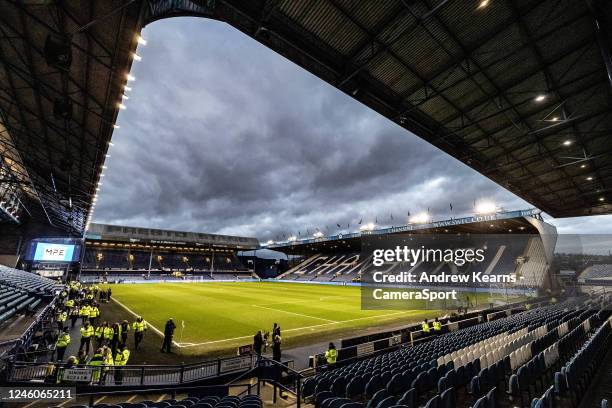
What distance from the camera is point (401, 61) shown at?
9.64m

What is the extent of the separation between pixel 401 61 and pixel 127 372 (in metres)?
15.0

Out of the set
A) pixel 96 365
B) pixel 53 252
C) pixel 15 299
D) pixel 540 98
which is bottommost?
pixel 96 365

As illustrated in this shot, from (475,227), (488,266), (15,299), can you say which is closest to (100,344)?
(15,299)

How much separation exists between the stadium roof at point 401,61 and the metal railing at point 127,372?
8.97 meters

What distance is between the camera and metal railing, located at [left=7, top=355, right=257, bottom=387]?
8195 millimetres

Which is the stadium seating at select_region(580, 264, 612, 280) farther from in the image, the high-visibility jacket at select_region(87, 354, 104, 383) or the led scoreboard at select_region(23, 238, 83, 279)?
the led scoreboard at select_region(23, 238, 83, 279)

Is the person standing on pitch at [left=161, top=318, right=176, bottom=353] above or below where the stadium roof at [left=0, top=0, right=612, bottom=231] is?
below

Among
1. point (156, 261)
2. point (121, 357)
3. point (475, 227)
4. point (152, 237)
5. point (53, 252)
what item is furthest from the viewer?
point (156, 261)

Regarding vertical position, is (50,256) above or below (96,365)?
above

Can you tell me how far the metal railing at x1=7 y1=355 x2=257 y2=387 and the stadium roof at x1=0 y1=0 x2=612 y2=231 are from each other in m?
8.97

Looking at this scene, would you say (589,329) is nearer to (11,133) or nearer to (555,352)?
(555,352)

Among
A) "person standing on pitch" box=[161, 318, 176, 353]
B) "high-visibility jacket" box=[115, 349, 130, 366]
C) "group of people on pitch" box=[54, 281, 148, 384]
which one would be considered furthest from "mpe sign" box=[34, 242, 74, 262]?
"high-visibility jacket" box=[115, 349, 130, 366]

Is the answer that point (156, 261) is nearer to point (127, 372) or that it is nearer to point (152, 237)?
point (152, 237)

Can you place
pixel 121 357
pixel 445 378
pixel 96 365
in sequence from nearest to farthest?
1. pixel 445 378
2. pixel 96 365
3. pixel 121 357
